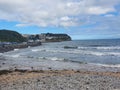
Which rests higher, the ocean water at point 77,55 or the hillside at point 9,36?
the hillside at point 9,36

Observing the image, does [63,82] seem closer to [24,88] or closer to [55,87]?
[55,87]

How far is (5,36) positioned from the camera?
171875 mm

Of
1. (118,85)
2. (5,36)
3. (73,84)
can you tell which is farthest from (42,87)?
(5,36)

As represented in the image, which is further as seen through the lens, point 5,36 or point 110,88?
point 5,36

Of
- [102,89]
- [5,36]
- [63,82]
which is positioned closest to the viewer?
[102,89]

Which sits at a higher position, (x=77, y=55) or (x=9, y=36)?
(x=9, y=36)

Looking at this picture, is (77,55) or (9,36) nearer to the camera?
(77,55)

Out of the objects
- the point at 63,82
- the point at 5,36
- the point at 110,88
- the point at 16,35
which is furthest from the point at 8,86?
the point at 16,35

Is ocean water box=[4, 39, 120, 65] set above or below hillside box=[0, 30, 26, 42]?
below

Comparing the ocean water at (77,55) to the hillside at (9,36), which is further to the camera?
the hillside at (9,36)

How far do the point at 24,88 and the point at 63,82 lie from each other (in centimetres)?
252

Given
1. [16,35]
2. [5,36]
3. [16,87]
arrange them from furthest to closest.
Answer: [16,35], [5,36], [16,87]

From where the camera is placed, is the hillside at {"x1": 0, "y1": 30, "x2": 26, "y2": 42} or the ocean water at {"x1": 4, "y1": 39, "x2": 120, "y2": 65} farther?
the hillside at {"x1": 0, "y1": 30, "x2": 26, "y2": 42}

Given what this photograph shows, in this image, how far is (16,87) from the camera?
45.2ft
